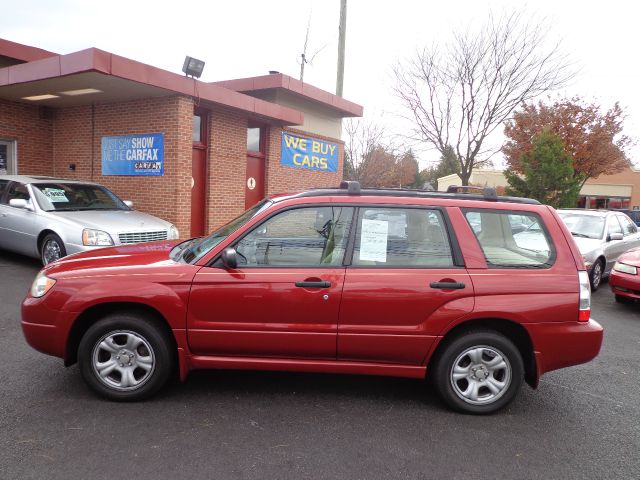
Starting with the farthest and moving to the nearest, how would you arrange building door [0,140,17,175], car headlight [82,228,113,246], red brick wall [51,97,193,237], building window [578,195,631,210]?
1. building window [578,195,631,210]
2. building door [0,140,17,175]
3. red brick wall [51,97,193,237]
4. car headlight [82,228,113,246]

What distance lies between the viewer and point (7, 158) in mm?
11430

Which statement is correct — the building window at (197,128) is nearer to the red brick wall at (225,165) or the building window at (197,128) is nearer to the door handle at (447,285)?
the red brick wall at (225,165)

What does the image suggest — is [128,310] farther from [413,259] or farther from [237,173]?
[237,173]

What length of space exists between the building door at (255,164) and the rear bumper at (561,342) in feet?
31.9

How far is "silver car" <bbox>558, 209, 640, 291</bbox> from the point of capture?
8.70 m

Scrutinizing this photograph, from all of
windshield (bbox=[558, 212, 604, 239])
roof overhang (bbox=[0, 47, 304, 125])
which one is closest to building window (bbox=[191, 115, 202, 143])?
roof overhang (bbox=[0, 47, 304, 125])

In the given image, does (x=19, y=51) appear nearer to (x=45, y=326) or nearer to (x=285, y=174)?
(x=285, y=174)

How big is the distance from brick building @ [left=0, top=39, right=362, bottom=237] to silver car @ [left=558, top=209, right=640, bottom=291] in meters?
6.91

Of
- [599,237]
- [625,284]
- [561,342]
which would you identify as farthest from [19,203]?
[599,237]

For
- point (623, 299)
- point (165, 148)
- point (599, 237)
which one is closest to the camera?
point (623, 299)

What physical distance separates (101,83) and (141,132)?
5.08 feet

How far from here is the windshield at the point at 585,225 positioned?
938cm

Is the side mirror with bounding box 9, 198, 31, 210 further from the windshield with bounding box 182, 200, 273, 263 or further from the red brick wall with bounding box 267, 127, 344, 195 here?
the red brick wall with bounding box 267, 127, 344, 195

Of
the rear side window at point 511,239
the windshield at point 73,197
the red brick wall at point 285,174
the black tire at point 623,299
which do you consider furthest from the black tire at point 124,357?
the red brick wall at point 285,174
